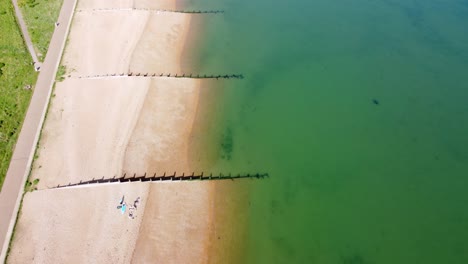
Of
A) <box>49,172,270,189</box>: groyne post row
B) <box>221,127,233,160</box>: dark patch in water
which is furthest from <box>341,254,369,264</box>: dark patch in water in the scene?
<box>221,127,233,160</box>: dark patch in water

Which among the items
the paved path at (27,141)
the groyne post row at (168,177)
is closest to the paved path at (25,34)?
the paved path at (27,141)

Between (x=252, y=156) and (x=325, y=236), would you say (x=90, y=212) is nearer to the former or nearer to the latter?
(x=252, y=156)

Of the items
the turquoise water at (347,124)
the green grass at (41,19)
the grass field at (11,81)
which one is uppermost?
the green grass at (41,19)

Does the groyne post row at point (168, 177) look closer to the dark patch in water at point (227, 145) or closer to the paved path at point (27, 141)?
the dark patch in water at point (227, 145)

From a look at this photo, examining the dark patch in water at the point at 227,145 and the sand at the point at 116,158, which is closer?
the sand at the point at 116,158

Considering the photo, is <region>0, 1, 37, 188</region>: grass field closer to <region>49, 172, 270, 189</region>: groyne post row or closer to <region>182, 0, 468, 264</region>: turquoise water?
<region>49, 172, 270, 189</region>: groyne post row

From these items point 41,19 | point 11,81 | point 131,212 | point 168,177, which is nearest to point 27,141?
point 11,81
